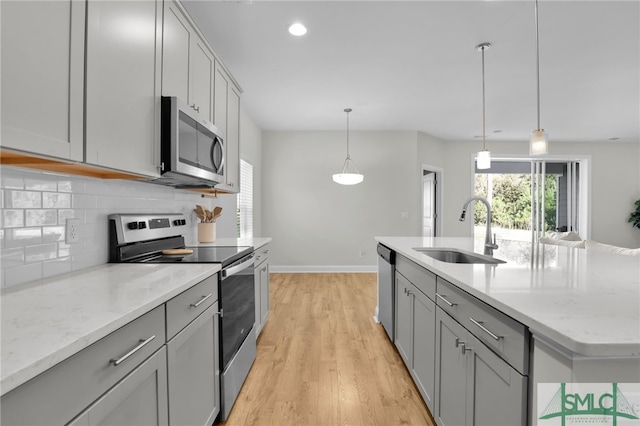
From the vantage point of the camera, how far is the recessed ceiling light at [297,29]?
2.47m

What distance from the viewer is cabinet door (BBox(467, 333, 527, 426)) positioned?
0.90 m

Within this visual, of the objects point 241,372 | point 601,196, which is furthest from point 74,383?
point 601,196

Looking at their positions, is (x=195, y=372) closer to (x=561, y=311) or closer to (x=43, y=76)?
(x=43, y=76)

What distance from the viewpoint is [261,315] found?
2781 millimetres

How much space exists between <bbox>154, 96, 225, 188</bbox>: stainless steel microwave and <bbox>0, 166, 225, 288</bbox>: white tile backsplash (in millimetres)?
327

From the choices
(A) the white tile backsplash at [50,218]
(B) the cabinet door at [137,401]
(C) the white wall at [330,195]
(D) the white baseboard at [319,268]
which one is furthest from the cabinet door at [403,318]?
(C) the white wall at [330,195]

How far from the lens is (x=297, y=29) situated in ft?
8.29

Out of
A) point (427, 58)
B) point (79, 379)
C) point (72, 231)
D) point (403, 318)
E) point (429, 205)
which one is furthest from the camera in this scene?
point (429, 205)

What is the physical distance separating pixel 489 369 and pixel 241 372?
1.50 m

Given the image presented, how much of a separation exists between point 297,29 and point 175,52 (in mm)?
1141

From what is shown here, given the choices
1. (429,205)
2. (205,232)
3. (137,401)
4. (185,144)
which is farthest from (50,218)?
(429,205)

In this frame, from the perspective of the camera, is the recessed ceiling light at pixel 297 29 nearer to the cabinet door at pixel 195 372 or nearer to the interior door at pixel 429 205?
the cabinet door at pixel 195 372

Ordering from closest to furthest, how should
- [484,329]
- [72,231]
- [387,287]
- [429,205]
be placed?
[484,329] < [72,231] < [387,287] < [429,205]

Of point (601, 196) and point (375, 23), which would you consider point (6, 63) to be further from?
point (601, 196)
